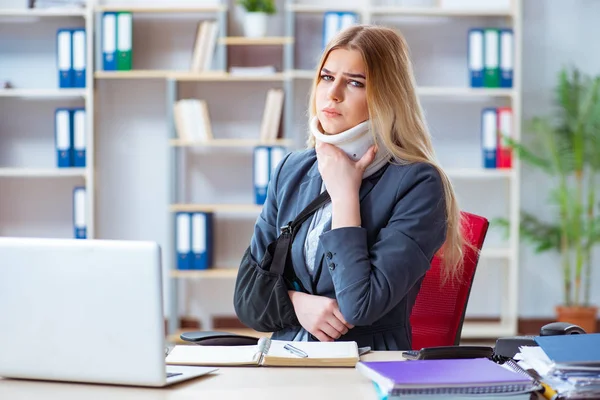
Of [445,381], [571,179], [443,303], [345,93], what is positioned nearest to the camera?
[445,381]

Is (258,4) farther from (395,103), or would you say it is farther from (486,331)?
(395,103)

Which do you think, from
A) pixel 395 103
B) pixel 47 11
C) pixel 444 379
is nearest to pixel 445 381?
pixel 444 379

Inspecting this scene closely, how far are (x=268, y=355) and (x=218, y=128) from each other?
336 centimetres

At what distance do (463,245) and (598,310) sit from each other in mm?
3050

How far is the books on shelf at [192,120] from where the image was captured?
4.44 meters

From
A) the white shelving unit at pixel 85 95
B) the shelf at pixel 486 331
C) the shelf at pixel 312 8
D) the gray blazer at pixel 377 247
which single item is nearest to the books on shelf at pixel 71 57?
the white shelving unit at pixel 85 95

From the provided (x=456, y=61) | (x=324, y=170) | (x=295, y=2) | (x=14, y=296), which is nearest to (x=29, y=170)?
(x=295, y=2)

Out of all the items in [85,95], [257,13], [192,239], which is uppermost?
[257,13]

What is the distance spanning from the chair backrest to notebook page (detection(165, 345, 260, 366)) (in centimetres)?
52

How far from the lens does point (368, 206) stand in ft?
5.92

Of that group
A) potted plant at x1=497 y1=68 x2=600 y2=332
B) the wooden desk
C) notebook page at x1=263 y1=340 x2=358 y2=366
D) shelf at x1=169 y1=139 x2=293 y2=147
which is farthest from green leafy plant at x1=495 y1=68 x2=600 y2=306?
the wooden desk

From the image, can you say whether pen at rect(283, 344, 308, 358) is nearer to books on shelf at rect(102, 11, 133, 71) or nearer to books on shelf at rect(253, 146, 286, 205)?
books on shelf at rect(253, 146, 286, 205)

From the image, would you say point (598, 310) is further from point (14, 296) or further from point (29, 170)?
point (14, 296)

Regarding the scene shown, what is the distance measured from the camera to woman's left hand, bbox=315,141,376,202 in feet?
5.79
